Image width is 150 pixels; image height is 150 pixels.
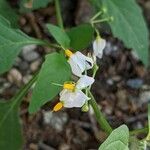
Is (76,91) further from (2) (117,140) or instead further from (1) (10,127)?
(1) (10,127)

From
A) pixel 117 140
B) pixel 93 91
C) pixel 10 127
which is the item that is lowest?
pixel 93 91

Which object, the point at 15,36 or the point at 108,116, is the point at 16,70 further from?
the point at 15,36

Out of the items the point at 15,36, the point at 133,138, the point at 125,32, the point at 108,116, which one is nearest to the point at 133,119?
the point at 108,116

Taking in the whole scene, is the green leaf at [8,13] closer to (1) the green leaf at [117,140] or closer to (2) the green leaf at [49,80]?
(2) the green leaf at [49,80]

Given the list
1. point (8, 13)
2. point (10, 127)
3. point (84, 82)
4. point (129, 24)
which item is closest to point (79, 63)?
point (84, 82)

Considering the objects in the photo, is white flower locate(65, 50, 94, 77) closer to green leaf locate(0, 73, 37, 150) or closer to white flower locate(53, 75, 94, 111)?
white flower locate(53, 75, 94, 111)

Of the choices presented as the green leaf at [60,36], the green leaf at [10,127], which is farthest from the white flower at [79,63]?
the green leaf at [10,127]
